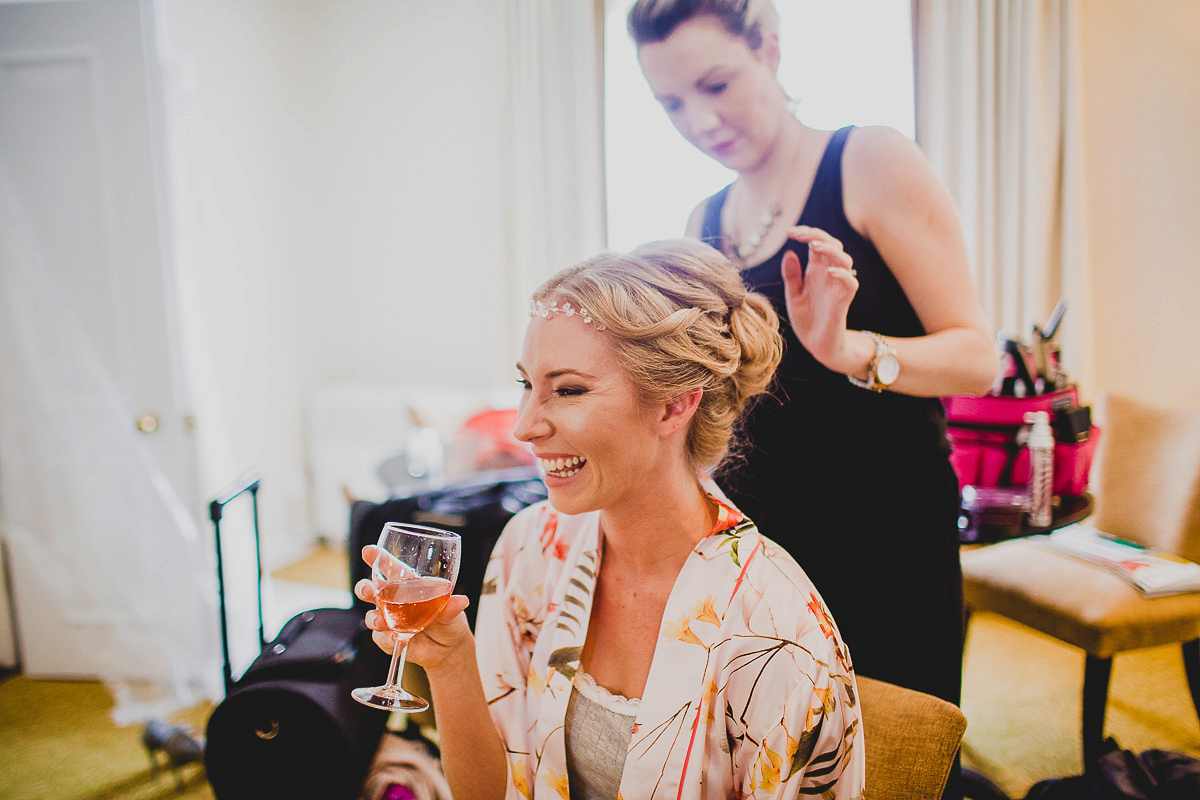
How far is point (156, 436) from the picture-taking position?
7.35ft

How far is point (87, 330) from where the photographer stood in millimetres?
2203

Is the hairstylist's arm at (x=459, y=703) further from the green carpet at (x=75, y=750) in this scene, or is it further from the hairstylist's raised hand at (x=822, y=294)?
the green carpet at (x=75, y=750)

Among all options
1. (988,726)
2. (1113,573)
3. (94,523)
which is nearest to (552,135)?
(1113,573)

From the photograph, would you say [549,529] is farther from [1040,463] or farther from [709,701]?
[1040,463]

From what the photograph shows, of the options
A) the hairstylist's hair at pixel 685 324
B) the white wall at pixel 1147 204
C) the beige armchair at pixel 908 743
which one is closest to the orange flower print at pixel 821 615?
the beige armchair at pixel 908 743

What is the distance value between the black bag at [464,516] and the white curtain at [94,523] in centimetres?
91

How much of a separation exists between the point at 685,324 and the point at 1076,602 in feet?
4.94

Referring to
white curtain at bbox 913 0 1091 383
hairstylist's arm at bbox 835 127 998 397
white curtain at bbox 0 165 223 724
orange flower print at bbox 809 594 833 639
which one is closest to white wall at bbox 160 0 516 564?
white curtain at bbox 0 165 223 724

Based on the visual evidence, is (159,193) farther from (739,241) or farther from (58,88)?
(739,241)

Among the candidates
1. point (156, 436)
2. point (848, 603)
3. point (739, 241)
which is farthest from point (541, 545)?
point (156, 436)

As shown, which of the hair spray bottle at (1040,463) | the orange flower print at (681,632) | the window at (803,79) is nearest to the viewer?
the orange flower print at (681,632)

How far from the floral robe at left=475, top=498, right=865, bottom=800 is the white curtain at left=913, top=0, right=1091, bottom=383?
1.26 metres

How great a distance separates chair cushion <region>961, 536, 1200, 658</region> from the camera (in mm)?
1685

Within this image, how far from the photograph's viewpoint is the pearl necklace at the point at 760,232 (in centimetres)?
116
